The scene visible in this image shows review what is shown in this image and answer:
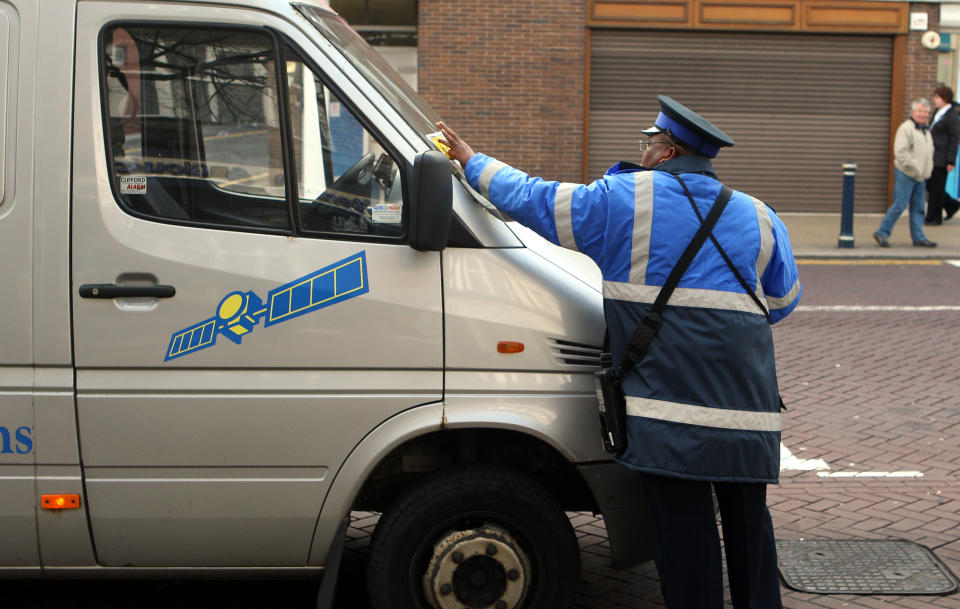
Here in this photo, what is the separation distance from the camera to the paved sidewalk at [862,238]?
1366cm

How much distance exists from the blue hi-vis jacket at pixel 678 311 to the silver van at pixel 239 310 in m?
0.22

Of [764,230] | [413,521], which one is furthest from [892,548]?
[413,521]

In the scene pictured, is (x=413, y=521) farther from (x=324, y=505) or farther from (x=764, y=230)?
(x=764, y=230)

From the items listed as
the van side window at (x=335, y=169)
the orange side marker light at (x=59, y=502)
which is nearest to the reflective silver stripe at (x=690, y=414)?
the van side window at (x=335, y=169)

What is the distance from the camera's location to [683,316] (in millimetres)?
3287

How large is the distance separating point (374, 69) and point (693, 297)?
132cm

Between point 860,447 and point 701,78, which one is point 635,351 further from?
point 701,78

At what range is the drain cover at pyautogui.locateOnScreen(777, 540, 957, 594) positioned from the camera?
4.34 metres

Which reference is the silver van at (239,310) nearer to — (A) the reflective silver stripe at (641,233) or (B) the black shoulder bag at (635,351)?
(B) the black shoulder bag at (635,351)

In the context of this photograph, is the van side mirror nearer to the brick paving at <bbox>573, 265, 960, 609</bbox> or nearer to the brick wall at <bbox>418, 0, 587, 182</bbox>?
the brick paving at <bbox>573, 265, 960, 609</bbox>

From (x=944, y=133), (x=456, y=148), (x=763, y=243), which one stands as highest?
(x=944, y=133)

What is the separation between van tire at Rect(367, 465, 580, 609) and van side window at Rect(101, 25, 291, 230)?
98cm

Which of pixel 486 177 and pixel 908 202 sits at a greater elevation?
pixel 486 177

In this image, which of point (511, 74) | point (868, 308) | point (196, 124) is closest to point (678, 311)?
point (196, 124)
